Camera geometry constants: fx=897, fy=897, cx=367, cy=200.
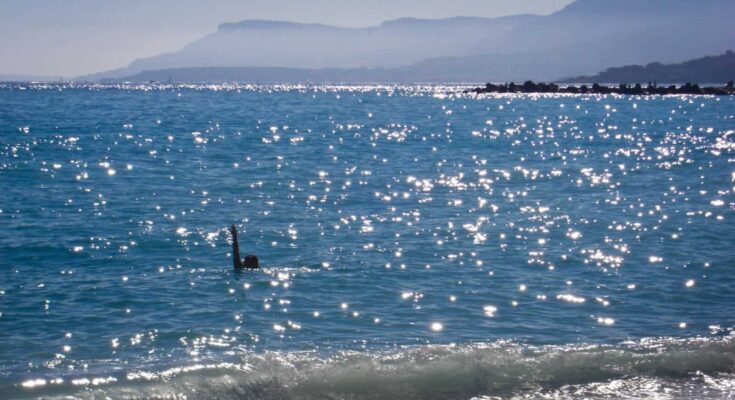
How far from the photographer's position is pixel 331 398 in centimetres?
1196

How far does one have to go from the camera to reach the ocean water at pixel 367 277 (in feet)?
41.4

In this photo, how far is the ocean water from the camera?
12625 millimetres

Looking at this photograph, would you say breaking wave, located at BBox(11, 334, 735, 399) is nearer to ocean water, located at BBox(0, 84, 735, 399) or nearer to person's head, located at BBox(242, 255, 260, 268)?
ocean water, located at BBox(0, 84, 735, 399)

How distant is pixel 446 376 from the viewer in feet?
41.2

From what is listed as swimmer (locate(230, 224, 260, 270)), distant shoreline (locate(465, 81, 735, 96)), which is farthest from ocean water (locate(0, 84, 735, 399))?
distant shoreline (locate(465, 81, 735, 96))

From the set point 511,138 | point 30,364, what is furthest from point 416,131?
point 30,364

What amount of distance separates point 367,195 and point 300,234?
268 inches

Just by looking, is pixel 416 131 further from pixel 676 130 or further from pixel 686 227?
pixel 686 227

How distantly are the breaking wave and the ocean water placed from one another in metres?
0.04

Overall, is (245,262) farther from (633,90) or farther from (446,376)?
(633,90)

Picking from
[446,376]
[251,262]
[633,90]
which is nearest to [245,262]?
[251,262]

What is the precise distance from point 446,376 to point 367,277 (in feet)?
20.8

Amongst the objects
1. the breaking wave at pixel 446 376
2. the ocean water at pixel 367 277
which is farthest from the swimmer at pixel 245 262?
the breaking wave at pixel 446 376

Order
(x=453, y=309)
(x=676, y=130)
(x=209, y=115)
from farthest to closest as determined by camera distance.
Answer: (x=209, y=115) → (x=676, y=130) → (x=453, y=309)
